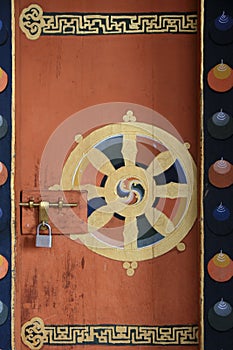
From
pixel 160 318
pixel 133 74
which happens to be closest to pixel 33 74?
pixel 133 74

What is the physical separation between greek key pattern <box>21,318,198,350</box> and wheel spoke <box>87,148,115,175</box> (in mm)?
752

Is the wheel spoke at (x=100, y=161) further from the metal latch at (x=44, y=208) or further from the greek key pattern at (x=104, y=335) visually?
the greek key pattern at (x=104, y=335)

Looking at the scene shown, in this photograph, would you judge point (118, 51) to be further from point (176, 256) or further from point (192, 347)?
point (192, 347)

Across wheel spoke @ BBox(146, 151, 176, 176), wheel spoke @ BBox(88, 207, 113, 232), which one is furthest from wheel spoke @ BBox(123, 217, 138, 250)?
wheel spoke @ BBox(146, 151, 176, 176)

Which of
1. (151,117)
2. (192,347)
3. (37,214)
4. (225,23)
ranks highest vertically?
(225,23)

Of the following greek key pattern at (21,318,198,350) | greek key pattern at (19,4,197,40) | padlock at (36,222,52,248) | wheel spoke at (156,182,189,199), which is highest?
greek key pattern at (19,4,197,40)

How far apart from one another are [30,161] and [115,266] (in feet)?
2.13

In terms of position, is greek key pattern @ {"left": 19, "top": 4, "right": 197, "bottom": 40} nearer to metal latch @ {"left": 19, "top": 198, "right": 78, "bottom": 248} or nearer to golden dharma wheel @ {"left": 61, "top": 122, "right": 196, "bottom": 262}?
golden dharma wheel @ {"left": 61, "top": 122, "right": 196, "bottom": 262}

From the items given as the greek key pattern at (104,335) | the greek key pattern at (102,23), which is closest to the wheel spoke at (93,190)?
the greek key pattern at (104,335)

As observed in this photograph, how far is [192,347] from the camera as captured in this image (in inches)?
127

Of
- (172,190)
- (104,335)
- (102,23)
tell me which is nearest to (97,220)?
(172,190)

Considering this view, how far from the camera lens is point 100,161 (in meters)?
3.24

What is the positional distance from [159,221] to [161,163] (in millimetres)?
278

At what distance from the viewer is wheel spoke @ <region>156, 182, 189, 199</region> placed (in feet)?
10.6
